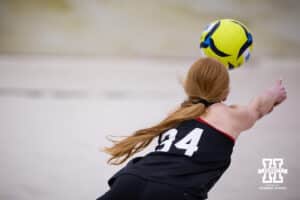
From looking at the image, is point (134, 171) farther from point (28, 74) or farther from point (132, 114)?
point (28, 74)

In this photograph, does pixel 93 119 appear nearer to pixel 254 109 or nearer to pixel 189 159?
pixel 254 109

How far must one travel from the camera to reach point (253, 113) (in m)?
2.60

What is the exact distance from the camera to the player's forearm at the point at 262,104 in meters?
2.63

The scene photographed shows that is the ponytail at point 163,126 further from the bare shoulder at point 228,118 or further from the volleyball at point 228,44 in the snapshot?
the volleyball at point 228,44

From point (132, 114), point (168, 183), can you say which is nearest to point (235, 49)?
point (168, 183)

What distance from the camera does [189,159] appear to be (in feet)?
7.68

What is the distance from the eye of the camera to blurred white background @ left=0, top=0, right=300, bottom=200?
15.0 feet

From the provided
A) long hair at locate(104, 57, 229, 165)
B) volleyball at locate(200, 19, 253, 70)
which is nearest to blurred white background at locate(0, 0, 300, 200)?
volleyball at locate(200, 19, 253, 70)

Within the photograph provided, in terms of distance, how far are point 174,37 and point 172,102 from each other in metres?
1.75

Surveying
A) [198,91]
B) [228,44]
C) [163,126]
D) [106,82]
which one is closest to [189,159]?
[163,126]

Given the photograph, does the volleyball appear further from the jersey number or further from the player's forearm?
the jersey number

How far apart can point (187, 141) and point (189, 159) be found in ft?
0.23

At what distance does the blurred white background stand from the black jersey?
1879mm

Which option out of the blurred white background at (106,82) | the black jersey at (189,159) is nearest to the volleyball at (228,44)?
the black jersey at (189,159)
